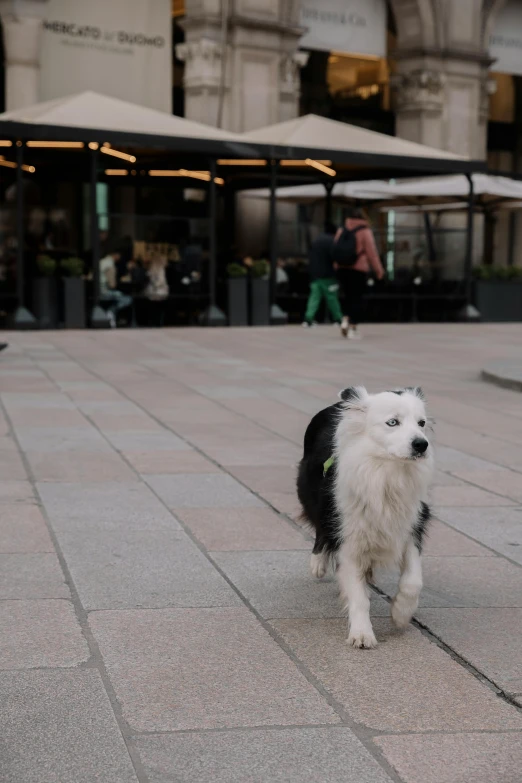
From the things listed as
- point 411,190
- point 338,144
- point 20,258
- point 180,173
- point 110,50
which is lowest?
point 20,258

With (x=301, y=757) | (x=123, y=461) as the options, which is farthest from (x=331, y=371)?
(x=301, y=757)

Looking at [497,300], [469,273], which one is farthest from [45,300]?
[497,300]

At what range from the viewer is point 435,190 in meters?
24.8

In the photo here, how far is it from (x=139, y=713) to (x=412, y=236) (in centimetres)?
2171

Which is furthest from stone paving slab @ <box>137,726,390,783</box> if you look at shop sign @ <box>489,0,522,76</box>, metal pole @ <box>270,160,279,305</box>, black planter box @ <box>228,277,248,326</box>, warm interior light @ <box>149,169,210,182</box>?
shop sign @ <box>489,0,522,76</box>

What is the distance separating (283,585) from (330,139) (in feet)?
57.8

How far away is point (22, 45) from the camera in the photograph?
79.3ft

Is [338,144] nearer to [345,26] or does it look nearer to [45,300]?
[45,300]

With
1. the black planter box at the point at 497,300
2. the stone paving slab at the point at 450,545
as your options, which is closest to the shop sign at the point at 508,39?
the black planter box at the point at 497,300

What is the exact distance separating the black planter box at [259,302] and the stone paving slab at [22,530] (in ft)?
51.6

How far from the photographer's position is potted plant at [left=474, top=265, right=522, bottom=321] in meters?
25.4

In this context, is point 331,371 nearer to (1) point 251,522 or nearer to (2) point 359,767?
(1) point 251,522

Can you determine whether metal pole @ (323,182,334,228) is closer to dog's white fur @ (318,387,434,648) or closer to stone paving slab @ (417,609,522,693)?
stone paving slab @ (417,609,522,693)

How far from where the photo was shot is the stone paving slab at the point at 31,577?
502 cm
